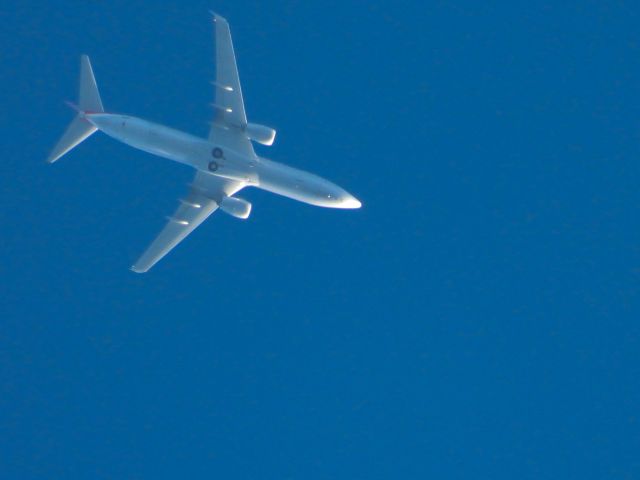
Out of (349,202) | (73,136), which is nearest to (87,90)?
(73,136)

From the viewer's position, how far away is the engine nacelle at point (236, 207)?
50.6 m

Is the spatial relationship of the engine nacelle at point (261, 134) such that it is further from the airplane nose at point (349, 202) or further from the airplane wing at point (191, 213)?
the airplane nose at point (349, 202)

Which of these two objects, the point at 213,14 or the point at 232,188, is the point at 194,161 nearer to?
the point at 232,188

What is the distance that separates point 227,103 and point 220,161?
10.5 feet

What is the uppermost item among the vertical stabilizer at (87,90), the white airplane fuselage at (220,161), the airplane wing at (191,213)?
the vertical stabilizer at (87,90)

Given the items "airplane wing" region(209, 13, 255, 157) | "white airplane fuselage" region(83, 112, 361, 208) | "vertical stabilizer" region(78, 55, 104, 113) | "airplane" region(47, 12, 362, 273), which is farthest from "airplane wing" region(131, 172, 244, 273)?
"vertical stabilizer" region(78, 55, 104, 113)

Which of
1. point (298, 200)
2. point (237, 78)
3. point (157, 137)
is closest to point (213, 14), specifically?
point (237, 78)

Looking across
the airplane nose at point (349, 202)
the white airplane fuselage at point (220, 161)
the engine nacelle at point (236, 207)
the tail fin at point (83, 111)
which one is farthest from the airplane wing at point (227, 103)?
the tail fin at point (83, 111)

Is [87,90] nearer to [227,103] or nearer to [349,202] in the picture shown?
[227,103]

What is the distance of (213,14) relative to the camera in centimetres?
4944

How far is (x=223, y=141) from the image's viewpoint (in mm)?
50875

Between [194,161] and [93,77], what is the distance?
754cm

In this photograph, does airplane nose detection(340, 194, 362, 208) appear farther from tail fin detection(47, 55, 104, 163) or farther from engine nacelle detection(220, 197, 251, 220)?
tail fin detection(47, 55, 104, 163)

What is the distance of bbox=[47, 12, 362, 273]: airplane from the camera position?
164 ft
